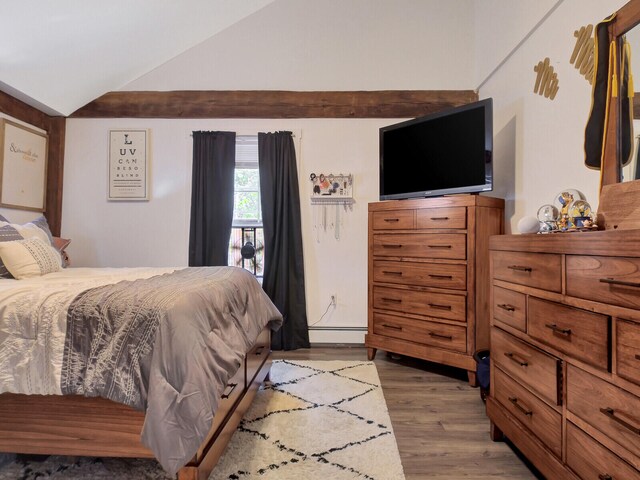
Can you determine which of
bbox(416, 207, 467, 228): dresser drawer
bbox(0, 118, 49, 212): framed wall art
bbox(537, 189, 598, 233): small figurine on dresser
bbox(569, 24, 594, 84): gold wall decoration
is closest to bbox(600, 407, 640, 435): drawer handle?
bbox(537, 189, 598, 233): small figurine on dresser

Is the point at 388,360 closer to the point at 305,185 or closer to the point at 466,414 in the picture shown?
the point at 466,414

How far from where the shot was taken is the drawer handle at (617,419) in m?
0.88

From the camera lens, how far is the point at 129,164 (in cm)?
327

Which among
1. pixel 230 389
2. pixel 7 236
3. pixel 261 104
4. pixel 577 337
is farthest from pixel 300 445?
pixel 261 104

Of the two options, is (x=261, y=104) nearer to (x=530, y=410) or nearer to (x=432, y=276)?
(x=432, y=276)

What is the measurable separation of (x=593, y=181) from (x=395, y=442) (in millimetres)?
1594

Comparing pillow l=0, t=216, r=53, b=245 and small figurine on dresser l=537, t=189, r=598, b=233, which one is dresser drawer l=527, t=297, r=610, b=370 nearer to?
small figurine on dresser l=537, t=189, r=598, b=233

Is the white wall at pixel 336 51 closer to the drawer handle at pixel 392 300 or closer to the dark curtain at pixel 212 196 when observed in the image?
the dark curtain at pixel 212 196

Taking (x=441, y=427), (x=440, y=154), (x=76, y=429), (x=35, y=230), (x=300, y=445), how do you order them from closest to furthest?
1. (x=76, y=429)
2. (x=300, y=445)
3. (x=441, y=427)
4. (x=35, y=230)
5. (x=440, y=154)

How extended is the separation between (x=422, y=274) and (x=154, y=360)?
1.89 m

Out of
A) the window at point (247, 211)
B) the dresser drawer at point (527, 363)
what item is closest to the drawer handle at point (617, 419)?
the dresser drawer at point (527, 363)

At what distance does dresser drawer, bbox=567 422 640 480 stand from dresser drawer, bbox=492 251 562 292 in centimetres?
47

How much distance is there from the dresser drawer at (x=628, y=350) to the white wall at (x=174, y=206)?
92.0 inches

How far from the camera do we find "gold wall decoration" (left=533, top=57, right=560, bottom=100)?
1999 mm
